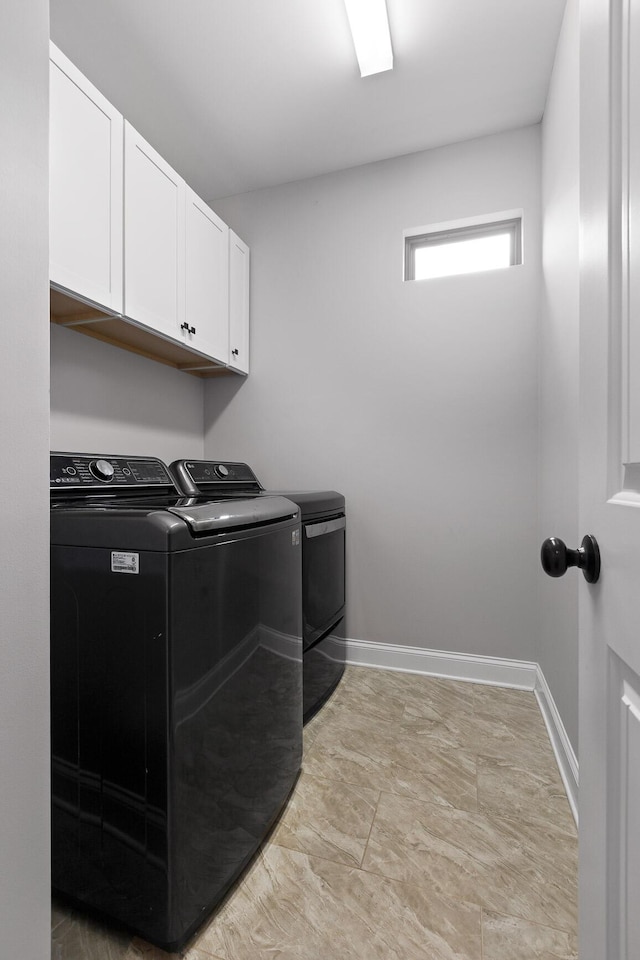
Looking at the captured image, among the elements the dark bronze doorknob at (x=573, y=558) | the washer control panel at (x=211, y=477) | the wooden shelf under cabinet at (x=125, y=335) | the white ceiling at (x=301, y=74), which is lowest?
the dark bronze doorknob at (x=573, y=558)

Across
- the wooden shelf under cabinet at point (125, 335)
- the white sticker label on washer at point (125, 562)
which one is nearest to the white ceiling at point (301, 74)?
the wooden shelf under cabinet at point (125, 335)

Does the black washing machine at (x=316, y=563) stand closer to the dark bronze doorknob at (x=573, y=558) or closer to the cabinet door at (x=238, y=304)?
the cabinet door at (x=238, y=304)

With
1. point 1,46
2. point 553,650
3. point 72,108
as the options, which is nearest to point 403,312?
point 72,108

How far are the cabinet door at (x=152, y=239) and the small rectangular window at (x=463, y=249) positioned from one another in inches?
47.4

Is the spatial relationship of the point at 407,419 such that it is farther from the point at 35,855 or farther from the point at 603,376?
the point at 35,855

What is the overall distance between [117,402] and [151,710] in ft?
5.25

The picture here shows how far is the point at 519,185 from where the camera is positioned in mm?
2219

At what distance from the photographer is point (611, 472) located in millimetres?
546

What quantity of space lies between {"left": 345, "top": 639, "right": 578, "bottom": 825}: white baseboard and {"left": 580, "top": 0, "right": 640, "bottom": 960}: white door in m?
1.45

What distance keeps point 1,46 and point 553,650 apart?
2213 mm

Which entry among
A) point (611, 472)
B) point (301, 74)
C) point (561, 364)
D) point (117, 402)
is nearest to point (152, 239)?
point (117, 402)

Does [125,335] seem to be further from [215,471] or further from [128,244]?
[215,471]

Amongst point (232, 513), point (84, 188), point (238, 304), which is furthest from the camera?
point (238, 304)

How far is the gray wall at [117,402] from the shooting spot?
1.87 metres
